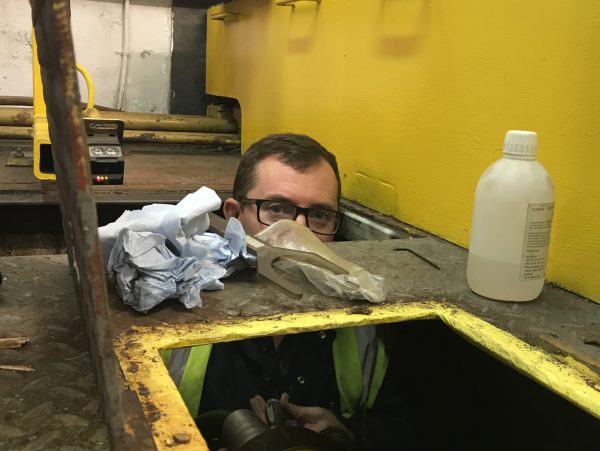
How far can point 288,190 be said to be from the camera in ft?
4.01

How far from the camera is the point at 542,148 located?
95cm

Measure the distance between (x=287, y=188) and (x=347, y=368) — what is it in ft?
1.28

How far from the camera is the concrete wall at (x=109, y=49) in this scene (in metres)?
2.80

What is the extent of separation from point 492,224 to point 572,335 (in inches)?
6.9

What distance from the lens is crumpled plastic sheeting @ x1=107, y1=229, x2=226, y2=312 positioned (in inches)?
28.3

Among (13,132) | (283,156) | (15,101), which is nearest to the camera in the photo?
(283,156)

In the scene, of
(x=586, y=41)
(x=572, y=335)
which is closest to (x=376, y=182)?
(x=586, y=41)

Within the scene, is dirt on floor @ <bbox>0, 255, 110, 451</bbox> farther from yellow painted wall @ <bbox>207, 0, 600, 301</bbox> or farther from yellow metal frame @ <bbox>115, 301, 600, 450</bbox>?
yellow painted wall @ <bbox>207, 0, 600, 301</bbox>

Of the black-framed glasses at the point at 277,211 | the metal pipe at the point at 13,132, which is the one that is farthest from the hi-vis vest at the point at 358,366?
the metal pipe at the point at 13,132

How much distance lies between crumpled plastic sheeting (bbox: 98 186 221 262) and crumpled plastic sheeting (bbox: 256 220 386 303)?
0.13 m

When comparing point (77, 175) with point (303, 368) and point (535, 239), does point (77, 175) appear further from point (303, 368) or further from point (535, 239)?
point (303, 368)

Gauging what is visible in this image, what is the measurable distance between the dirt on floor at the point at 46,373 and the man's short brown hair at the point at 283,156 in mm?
532

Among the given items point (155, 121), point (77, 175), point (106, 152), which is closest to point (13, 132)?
point (155, 121)

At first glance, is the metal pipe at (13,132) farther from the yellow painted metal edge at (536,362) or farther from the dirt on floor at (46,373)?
the yellow painted metal edge at (536,362)
